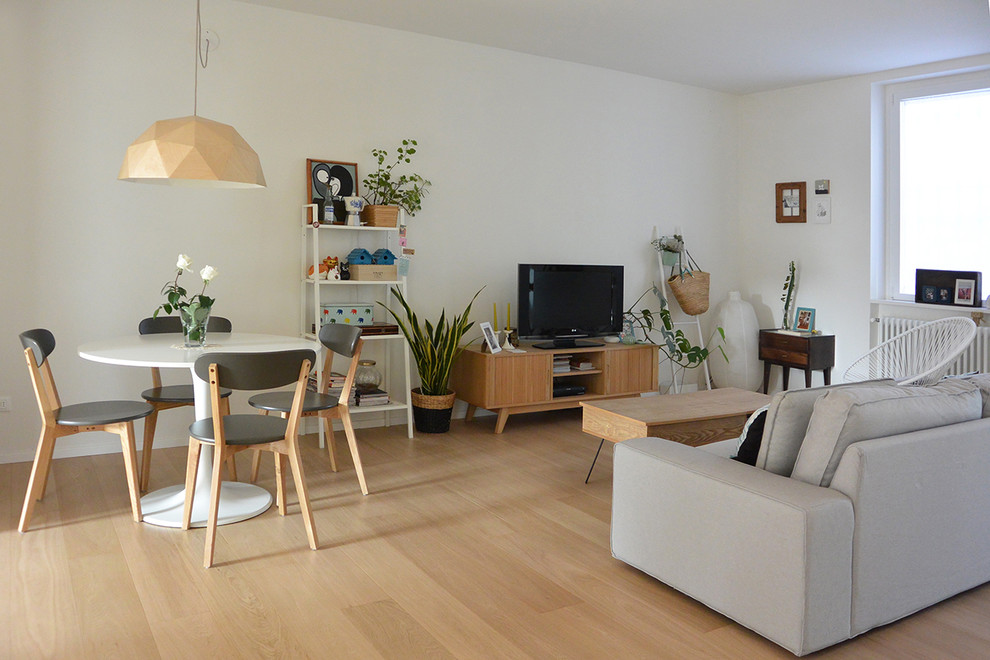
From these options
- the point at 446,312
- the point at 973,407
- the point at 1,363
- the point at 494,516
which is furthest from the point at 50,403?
the point at 973,407

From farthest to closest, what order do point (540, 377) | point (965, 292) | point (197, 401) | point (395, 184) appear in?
point (965, 292), point (540, 377), point (395, 184), point (197, 401)

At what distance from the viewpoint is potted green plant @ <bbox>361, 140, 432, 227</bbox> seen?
16.0 feet

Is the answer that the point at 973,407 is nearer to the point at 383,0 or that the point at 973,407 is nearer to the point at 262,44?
the point at 383,0

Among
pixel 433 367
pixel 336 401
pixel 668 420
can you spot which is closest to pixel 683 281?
pixel 433 367

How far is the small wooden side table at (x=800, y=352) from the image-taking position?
6.06 m

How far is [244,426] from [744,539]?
199 cm

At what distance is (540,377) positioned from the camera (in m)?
5.30

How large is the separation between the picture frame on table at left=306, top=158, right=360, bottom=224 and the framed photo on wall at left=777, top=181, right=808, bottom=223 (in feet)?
12.2

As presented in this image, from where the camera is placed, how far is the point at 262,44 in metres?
4.68

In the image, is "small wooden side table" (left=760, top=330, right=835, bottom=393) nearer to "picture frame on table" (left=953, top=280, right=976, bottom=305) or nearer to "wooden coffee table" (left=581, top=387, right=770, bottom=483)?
"picture frame on table" (left=953, top=280, right=976, bottom=305)

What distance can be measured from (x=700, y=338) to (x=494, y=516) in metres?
3.75

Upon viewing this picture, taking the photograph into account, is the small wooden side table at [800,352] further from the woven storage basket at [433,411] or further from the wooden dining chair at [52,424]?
the wooden dining chair at [52,424]

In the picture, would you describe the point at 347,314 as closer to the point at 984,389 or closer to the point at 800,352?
the point at 984,389

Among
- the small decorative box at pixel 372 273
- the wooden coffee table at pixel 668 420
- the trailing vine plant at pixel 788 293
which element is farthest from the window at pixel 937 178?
the small decorative box at pixel 372 273
